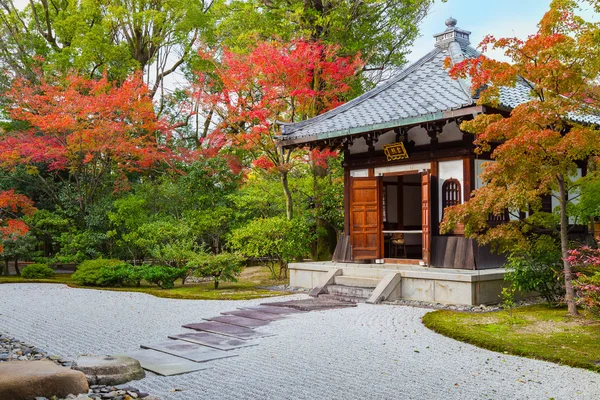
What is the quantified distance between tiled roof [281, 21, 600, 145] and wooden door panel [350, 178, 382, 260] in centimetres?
141

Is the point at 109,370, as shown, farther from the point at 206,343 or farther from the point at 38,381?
the point at 206,343

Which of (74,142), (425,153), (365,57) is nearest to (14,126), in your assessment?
(74,142)

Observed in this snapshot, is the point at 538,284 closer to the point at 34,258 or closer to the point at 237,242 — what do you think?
the point at 237,242

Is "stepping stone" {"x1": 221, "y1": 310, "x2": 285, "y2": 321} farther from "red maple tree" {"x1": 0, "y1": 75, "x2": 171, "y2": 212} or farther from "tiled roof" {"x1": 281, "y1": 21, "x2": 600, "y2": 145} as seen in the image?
"red maple tree" {"x1": 0, "y1": 75, "x2": 171, "y2": 212}

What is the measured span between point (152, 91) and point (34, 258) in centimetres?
934

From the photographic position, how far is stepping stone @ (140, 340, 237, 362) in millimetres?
6301

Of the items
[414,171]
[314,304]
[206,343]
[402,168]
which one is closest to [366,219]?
[402,168]

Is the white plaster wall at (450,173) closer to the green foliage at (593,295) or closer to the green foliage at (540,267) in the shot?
the green foliage at (540,267)

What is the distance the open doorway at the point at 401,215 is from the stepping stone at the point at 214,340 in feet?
24.2

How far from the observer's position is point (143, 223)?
16906mm

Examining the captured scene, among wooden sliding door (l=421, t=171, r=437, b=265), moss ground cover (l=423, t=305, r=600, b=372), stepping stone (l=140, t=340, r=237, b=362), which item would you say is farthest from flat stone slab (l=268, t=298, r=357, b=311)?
stepping stone (l=140, t=340, r=237, b=362)

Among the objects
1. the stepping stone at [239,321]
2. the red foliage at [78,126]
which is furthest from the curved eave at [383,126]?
the red foliage at [78,126]

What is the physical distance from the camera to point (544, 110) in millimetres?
8195

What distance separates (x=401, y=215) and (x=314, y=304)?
17.3 feet
